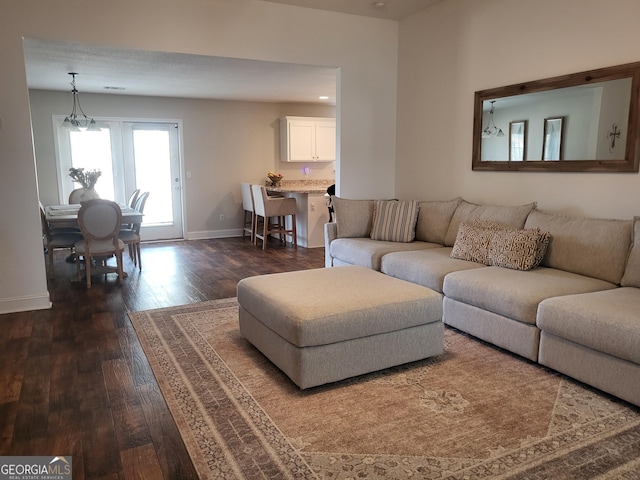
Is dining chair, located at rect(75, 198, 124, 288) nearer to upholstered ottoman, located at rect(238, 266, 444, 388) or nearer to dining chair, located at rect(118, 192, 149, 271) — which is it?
dining chair, located at rect(118, 192, 149, 271)

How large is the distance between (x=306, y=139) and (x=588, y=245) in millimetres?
5855

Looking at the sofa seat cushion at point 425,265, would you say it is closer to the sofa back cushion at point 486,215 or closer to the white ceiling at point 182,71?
the sofa back cushion at point 486,215

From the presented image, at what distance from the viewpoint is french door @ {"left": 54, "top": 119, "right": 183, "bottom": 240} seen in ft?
23.2

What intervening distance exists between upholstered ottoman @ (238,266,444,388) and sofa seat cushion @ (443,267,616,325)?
39 centimetres

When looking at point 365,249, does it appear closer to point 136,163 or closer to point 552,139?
point 552,139

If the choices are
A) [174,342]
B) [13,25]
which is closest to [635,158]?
[174,342]

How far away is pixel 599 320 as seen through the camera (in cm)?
229

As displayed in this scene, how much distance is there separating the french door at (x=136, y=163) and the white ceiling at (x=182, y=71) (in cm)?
62

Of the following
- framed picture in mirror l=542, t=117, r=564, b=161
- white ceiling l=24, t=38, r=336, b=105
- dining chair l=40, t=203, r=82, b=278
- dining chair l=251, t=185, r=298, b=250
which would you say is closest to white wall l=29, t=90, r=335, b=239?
white ceiling l=24, t=38, r=336, b=105

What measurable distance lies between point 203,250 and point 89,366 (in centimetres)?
409

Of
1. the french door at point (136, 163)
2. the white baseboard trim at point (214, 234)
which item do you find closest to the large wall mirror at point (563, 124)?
the white baseboard trim at point (214, 234)

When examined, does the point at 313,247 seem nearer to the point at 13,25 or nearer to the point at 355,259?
the point at 355,259

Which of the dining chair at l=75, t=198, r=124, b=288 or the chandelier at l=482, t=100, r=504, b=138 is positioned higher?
the chandelier at l=482, t=100, r=504, b=138

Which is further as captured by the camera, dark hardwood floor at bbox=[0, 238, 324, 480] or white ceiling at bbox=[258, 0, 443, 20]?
white ceiling at bbox=[258, 0, 443, 20]
